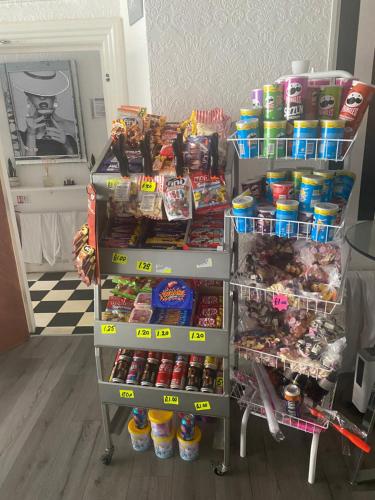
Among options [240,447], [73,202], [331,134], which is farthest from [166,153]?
[73,202]

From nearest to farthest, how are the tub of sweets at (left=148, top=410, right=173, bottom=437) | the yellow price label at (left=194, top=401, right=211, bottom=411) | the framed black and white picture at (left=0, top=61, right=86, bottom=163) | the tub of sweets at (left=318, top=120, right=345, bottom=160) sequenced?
the tub of sweets at (left=318, top=120, right=345, bottom=160)
the yellow price label at (left=194, top=401, right=211, bottom=411)
the tub of sweets at (left=148, top=410, right=173, bottom=437)
the framed black and white picture at (left=0, top=61, right=86, bottom=163)

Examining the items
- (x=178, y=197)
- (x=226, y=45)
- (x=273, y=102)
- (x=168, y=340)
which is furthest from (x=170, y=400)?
(x=226, y=45)

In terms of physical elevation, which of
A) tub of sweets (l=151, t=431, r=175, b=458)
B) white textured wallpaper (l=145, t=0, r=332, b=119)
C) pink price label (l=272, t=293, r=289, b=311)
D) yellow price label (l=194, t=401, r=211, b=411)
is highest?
white textured wallpaper (l=145, t=0, r=332, b=119)

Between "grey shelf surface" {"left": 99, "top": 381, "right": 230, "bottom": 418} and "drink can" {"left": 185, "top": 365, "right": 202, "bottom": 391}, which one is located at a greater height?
"drink can" {"left": 185, "top": 365, "right": 202, "bottom": 391}

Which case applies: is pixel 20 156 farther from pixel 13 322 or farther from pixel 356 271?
pixel 356 271

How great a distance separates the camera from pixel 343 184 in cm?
141

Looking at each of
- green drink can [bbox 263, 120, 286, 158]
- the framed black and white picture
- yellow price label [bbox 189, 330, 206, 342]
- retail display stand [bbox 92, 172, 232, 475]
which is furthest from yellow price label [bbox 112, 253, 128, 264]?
the framed black and white picture

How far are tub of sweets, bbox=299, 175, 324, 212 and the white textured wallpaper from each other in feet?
2.04

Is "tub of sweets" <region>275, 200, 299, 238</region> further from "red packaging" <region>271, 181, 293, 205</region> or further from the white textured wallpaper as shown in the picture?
A: the white textured wallpaper

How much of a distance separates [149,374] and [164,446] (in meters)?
0.36

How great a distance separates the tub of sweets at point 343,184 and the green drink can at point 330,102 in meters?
0.24

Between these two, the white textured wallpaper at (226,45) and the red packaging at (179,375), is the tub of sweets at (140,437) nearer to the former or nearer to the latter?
the red packaging at (179,375)

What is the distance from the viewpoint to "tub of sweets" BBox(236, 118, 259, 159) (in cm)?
126

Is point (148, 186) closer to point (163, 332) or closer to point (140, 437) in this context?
point (163, 332)
